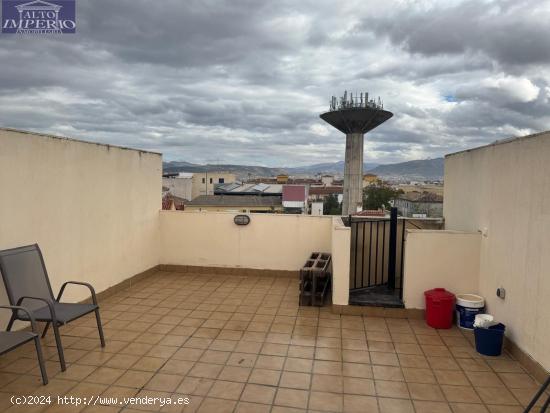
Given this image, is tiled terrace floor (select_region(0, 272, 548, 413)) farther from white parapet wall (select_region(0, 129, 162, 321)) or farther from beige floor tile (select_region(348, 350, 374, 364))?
white parapet wall (select_region(0, 129, 162, 321))

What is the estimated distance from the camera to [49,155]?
4.32 meters

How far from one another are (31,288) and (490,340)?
442 cm

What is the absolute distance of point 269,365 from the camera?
11.5ft

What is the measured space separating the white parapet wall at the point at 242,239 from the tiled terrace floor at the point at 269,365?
1.63 m

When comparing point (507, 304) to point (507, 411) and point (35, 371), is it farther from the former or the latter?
point (35, 371)

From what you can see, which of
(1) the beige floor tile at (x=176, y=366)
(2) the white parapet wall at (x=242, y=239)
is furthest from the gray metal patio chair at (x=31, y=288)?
(2) the white parapet wall at (x=242, y=239)

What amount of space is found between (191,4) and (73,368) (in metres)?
5.50

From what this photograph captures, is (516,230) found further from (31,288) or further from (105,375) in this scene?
(31,288)

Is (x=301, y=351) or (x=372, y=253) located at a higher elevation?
(x=372, y=253)

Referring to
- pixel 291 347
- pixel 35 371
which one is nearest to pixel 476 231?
pixel 291 347

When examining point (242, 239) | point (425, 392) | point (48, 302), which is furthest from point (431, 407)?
point (242, 239)

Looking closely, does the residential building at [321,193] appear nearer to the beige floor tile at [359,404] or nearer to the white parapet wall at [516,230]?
the white parapet wall at [516,230]

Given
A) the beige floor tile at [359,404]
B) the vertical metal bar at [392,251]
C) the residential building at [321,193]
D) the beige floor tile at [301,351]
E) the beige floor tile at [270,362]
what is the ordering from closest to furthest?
the beige floor tile at [359,404] < the beige floor tile at [270,362] < the beige floor tile at [301,351] < the vertical metal bar at [392,251] < the residential building at [321,193]

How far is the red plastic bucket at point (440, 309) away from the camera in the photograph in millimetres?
4430
